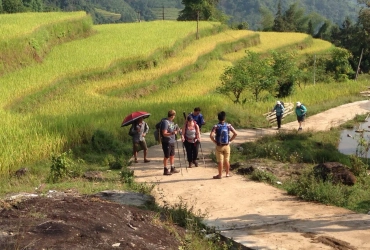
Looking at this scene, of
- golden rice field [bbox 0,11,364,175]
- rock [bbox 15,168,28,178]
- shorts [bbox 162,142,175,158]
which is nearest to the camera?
rock [bbox 15,168,28,178]

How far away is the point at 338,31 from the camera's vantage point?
221 ft

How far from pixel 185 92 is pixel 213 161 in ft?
37.0

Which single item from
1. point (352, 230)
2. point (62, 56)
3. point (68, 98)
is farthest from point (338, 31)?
point (352, 230)

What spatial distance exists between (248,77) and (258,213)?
14.0 meters

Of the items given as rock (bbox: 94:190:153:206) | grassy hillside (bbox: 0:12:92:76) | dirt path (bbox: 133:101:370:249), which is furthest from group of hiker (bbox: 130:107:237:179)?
grassy hillside (bbox: 0:12:92:76)

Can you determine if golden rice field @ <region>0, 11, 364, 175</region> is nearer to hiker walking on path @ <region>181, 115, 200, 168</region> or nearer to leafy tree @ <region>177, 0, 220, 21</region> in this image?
hiker walking on path @ <region>181, 115, 200, 168</region>

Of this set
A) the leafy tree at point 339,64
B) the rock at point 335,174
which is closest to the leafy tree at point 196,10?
the leafy tree at point 339,64

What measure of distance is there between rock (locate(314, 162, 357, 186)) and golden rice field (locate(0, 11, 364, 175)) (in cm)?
603

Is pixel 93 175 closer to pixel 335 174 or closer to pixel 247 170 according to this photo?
pixel 247 170

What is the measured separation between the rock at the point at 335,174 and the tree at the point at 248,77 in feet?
38.2

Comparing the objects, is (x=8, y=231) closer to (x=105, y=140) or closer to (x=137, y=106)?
(x=105, y=140)

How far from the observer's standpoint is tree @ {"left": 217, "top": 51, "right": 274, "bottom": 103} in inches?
862

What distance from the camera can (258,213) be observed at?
326 inches

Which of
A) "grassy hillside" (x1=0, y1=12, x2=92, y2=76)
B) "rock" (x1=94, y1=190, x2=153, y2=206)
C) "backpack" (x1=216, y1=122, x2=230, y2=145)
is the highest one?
"grassy hillside" (x1=0, y1=12, x2=92, y2=76)
